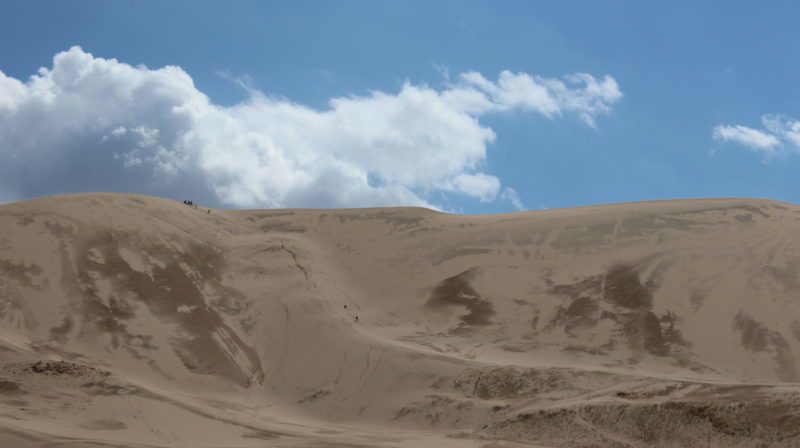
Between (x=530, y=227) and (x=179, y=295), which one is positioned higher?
(x=530, y=227)

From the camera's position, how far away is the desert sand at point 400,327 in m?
17.4

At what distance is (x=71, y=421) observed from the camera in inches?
673

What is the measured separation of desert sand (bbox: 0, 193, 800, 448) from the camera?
57.2 feet

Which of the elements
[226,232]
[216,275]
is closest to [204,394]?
[216,275]

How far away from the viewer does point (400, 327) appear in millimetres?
25453

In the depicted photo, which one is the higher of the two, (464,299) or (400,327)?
(464,299)

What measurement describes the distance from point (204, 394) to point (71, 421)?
3883 millimetres

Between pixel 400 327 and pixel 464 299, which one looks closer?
pixel 400 327

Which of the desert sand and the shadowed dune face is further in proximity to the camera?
the shadowed dune face

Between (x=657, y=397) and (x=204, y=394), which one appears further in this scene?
(x=204, y=394)

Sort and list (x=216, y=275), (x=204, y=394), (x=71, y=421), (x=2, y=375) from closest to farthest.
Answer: (x=71, y=421) < (x=2, y=375) < (x=204, y=394) < (x=216, y=275)

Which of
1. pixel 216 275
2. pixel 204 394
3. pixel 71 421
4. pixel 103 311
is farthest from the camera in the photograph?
pixel 216 275

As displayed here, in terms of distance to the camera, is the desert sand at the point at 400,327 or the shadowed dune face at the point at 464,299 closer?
the desert sand at the point at 400,327

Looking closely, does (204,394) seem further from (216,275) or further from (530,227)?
(530,227)
